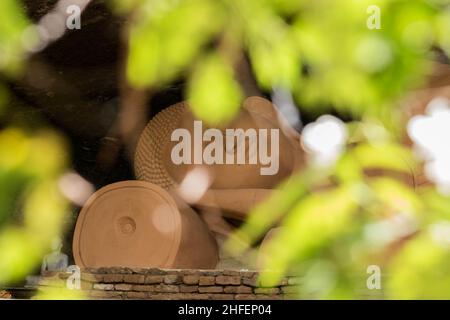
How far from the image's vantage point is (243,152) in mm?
3729

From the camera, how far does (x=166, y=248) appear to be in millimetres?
3639

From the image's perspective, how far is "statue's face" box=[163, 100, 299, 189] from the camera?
3654 millimetres

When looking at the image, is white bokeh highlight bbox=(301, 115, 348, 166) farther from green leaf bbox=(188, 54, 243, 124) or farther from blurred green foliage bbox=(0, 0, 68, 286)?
blurred green foliage bbox=(0, 0, 68, 286)

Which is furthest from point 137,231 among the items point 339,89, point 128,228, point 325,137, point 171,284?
point 339,89

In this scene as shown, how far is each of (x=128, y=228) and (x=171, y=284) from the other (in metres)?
0.52

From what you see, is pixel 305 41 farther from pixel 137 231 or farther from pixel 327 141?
pixel 137 231

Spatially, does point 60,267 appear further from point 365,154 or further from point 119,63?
point 365,154

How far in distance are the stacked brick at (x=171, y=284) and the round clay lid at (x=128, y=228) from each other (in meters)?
0.27

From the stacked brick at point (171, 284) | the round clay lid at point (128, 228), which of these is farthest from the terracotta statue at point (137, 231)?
the stacked brick at point (171, 284)

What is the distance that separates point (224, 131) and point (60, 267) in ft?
3.96

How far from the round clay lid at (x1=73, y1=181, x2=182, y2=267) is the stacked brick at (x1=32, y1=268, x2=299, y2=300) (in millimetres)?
271

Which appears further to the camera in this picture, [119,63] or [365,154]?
[119,63]

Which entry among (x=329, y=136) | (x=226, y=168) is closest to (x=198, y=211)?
(x=226, y=168)

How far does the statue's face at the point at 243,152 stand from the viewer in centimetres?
365
